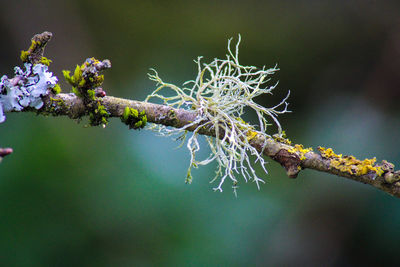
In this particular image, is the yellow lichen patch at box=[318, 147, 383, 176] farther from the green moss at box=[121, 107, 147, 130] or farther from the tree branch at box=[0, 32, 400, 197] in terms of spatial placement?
the green moss at box=[121, 107, 147, 130]

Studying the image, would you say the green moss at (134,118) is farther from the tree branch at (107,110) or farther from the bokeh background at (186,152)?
the bokeh background at (186,152)

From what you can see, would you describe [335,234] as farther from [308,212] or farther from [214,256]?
[214,256]

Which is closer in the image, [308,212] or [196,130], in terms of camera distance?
[196,130]

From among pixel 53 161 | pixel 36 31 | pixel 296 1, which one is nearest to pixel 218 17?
pixel 296 1

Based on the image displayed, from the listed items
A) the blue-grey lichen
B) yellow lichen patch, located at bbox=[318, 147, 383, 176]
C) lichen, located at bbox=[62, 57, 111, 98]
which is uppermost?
yellow lichen patch, located at bbox=[318, 147, 383, 176]

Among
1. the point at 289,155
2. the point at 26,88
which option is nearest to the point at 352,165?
the point at 289,155

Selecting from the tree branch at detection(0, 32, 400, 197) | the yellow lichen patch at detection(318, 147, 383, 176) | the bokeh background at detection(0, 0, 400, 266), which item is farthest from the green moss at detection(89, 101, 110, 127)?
the bokeh background at detection(0, 0, 400, 266)

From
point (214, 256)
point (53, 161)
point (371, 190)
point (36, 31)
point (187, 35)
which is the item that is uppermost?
point (187, 35)
